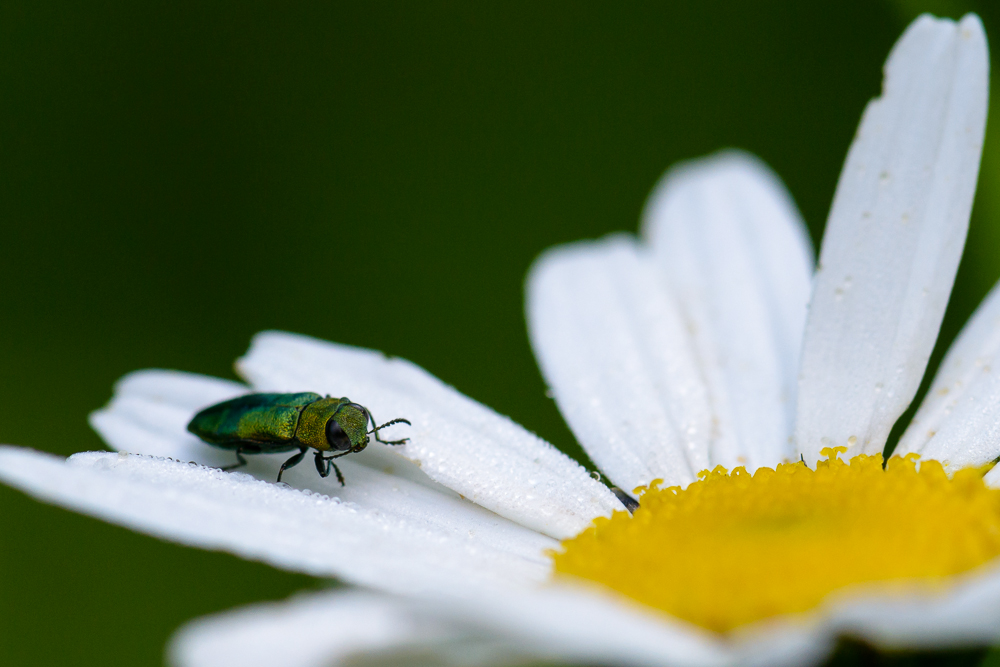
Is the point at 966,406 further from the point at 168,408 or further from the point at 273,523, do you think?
the point at 168,408

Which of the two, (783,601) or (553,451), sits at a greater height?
(553,451)

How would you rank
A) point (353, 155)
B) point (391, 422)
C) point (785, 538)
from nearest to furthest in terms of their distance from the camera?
point (785, 538)
point (391, 422)
point (353, 155)

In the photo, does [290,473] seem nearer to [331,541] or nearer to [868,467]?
[331,541]

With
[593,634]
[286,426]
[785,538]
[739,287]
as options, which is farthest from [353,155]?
[593,634]

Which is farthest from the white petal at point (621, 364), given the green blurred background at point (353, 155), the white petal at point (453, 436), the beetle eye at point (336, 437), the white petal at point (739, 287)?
the green blurred background at point (353, 155)

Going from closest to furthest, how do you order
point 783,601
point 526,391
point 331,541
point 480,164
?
1. point 783,601
2. point 331,541
3. point 526,391
4. point 480,164

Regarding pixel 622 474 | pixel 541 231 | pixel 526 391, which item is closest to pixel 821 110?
pixel 541 231
